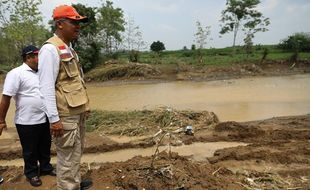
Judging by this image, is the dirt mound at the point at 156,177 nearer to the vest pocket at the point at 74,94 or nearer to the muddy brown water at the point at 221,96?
the vest pocket at the point at 74,94

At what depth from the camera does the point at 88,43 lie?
73.9 ft

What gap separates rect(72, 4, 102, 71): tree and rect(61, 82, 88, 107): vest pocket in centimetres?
1877

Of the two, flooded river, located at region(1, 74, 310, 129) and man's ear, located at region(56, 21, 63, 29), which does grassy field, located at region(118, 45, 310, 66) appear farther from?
man's ear, located at region(56, 21, 63, 29)

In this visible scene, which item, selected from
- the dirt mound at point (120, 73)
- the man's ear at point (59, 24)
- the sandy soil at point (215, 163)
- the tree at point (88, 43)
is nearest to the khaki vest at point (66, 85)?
the man's ear at point (59, 24)

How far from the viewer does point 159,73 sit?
71.4 feet

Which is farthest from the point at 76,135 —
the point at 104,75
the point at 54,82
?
the point at 104,75

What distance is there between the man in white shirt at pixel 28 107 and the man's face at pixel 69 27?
1121 millimetres

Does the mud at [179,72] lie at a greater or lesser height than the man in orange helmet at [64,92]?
lesser

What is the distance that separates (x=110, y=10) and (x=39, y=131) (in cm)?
2052

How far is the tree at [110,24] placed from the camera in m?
24.0

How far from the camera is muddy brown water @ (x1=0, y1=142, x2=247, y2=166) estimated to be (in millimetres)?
6738

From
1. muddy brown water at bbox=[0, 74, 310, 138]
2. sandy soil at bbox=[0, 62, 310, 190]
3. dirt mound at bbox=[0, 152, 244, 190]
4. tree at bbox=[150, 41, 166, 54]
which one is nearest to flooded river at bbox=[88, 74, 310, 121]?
muddy brown water at bbox=[0, 74, 310, 138]

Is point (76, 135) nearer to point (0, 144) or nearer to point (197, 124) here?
point (0, 144)

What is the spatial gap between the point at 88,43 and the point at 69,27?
19378mm
